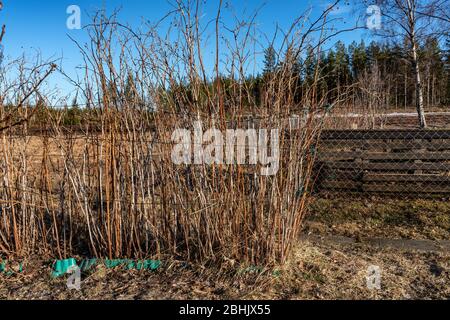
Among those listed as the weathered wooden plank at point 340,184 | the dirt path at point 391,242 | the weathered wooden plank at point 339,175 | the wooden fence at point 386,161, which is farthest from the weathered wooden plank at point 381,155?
the dirt path at point 391,242

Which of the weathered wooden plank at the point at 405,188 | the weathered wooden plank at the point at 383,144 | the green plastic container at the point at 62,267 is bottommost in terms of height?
the green plastic container at the point at 62,267

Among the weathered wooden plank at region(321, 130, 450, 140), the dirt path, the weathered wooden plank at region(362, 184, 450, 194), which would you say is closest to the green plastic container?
the dirt path

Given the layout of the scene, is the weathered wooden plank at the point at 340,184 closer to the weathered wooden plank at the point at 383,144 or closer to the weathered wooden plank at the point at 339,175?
the weathered wooden plank at the point at 339,175

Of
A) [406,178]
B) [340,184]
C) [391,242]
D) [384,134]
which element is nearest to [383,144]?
[384,134]

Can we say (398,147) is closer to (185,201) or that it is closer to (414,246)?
(414,246)

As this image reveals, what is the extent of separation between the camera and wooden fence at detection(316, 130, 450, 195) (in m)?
5.03

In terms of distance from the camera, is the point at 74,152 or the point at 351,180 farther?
the point at 351,180

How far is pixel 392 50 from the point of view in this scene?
12.9 metres

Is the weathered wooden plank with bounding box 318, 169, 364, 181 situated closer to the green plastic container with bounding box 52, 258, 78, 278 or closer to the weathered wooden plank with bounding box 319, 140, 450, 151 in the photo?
the weathered wooden plank with bounding box 319, 140, 450, 151

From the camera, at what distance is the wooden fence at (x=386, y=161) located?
5031mm

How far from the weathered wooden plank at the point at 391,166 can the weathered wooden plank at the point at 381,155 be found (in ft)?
0.28

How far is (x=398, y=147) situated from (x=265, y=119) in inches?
132
